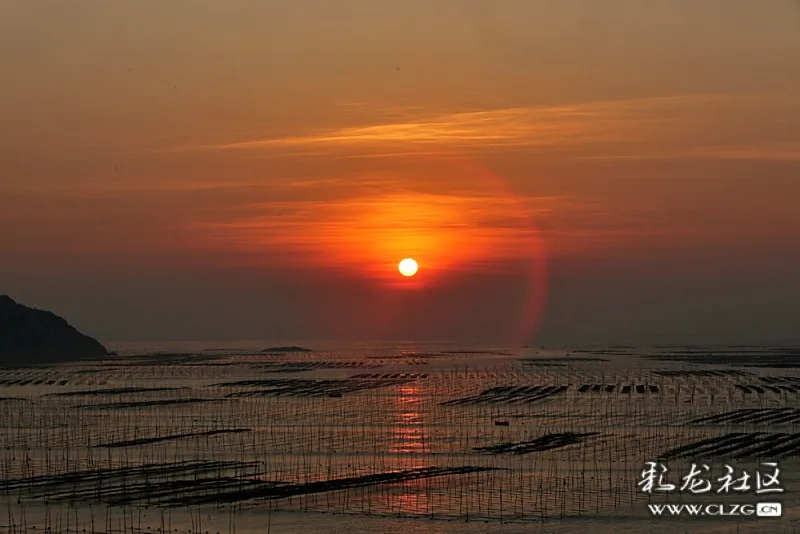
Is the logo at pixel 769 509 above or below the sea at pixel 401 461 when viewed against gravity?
below

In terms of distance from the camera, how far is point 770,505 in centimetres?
3794

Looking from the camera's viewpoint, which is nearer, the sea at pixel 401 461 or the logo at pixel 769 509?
the sea at pixel 401 461

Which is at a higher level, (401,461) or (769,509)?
(401,461)

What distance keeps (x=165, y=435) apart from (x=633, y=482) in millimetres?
27369

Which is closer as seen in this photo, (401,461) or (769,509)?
(769,509)

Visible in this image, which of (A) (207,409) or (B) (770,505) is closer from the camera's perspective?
(B) (770,505)

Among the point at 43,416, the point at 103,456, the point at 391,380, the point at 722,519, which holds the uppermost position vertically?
the point at 391,380

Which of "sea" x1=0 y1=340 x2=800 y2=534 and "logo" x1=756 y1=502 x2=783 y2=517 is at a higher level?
"sea" x1=0 y1=340 x2=800 y2=534

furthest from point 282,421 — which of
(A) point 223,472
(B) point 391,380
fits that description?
(B) point 391,380

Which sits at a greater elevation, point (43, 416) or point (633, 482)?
point (43, 416)

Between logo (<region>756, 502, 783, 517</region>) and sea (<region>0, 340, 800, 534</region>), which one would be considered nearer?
sea (<region>0, 340, 800, 534</region>)

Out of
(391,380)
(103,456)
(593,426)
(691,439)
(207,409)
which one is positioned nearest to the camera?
(103,456)

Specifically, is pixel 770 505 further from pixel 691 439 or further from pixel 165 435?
pixel 165 435

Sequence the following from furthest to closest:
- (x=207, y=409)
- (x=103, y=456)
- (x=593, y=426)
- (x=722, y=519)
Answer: (x=207, y=409), (x=593, y=426), (x=103, y=456), (x=722, y=519)
